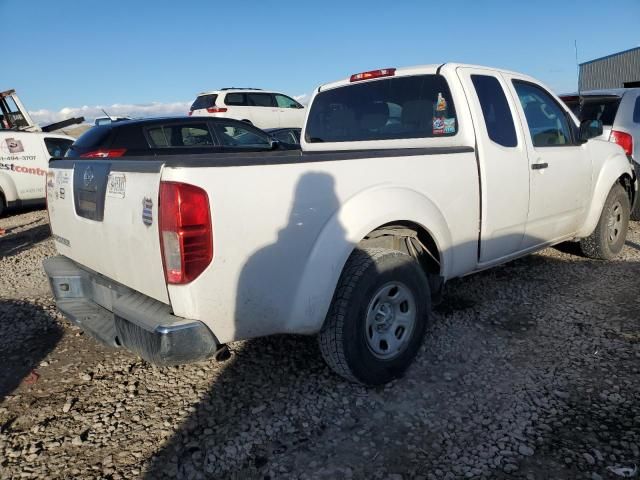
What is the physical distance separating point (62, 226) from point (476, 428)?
276 centimetres

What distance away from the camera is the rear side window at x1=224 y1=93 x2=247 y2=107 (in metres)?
15.2

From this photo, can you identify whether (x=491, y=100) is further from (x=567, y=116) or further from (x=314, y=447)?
(x=314, y=447)

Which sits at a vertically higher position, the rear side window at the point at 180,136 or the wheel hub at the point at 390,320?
the rear side window at the point at 180,136

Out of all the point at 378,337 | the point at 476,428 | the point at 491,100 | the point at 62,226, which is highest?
the point at 491,100

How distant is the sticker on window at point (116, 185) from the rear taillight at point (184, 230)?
38 cm

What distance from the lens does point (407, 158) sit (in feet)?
9.45

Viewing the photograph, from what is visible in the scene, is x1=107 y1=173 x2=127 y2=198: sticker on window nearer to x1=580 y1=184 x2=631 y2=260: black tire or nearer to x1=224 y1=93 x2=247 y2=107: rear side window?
x1=580 y1=184 x2=631 y2=260: black tire

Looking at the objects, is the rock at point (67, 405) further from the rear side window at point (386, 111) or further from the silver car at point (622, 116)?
the silver car at point (622, 116)

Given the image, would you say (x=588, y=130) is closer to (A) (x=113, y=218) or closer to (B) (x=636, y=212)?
(B) (x=636, y=212)

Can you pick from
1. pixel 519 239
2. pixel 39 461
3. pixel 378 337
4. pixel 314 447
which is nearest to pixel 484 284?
pixel 519 239

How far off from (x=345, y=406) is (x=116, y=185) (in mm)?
1736

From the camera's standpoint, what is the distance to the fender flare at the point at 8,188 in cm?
923

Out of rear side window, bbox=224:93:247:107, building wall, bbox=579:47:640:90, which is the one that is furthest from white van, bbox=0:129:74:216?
building wall, bbox=579:47:640:90

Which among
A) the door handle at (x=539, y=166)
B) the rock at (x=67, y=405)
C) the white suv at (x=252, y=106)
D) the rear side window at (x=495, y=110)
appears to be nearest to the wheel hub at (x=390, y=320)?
the rear side window at (x=495, y=110)
